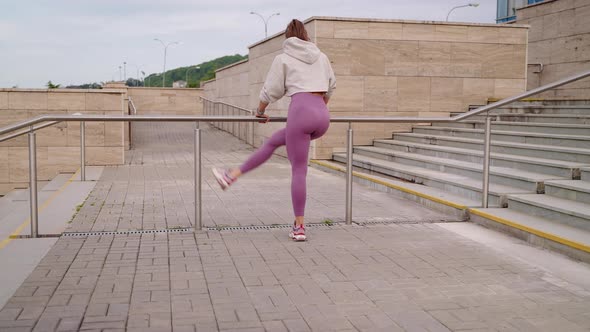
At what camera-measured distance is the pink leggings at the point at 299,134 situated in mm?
5789

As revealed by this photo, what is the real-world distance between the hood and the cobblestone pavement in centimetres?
171

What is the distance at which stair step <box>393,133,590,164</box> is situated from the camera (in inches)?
321

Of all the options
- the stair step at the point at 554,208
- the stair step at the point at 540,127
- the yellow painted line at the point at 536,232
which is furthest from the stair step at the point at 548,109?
the yellow painted line at the point at 536,232

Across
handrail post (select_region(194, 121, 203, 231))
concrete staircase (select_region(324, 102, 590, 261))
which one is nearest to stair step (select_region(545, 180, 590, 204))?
concrete staircase (select_region(324, 102, 590, 261))

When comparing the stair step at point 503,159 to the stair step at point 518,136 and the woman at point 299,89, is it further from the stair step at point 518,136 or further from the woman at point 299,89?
the woman at point 299,89

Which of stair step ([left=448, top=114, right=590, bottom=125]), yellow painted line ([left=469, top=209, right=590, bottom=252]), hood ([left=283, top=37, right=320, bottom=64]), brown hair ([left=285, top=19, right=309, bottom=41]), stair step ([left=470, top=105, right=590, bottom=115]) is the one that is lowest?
yellow painted line ([left=469, top=209, right=590, bottom=252])

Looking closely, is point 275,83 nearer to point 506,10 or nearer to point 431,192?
point 431,192

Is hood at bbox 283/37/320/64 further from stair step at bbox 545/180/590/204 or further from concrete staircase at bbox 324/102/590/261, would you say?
stair step at bbox 545/180/590/204

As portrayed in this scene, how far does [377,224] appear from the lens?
7012 mm

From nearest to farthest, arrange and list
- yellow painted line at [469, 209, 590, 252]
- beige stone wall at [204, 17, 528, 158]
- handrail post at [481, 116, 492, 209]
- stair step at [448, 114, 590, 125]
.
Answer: yellow painted line at [469, 209, 590, 252] → handrail post at [481, 116, 492, 209] → stair step at [448, 114, 590, 125] → beige stone wall at [204, 17, 528, 158]

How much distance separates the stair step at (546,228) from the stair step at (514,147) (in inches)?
62.7

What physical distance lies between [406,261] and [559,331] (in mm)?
1739

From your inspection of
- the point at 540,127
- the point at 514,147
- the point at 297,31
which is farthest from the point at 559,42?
the point at 297,31

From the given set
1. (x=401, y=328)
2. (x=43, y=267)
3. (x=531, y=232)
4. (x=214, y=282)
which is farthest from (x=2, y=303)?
(x=531, y=232)
